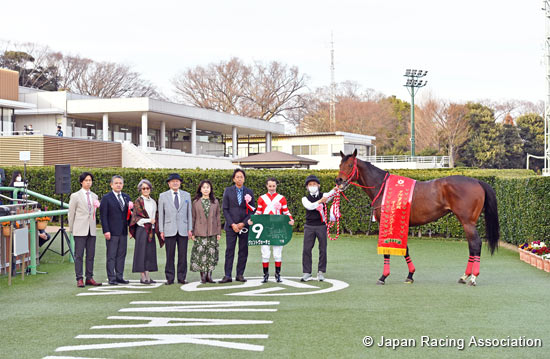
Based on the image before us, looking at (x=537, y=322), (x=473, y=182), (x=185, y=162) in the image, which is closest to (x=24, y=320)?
(x=537, y=322)

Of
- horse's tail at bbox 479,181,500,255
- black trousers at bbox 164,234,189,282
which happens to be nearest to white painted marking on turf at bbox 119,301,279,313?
black trousers at bbox 164,234,189,282

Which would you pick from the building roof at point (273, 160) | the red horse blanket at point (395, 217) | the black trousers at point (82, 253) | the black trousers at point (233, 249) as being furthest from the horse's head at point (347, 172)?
the building roof at point (273, 160)

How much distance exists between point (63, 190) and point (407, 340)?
910 centimetres

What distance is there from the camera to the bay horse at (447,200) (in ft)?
32.4

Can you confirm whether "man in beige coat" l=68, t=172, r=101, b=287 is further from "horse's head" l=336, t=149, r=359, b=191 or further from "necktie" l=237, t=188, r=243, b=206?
"horse's head" l=336, t=149, r=359, b=191

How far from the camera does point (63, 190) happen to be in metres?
13.2

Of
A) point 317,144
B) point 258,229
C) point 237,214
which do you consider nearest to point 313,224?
point 258,229

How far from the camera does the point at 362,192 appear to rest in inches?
734

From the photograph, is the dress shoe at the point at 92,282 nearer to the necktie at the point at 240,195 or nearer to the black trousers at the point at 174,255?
the black trousers at the point at 174,255

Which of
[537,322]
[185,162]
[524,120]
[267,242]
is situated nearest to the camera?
[537,322]

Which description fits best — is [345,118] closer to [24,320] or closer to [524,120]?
[524,120]

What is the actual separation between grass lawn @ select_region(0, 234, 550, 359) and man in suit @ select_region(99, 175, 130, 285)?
0.68 m

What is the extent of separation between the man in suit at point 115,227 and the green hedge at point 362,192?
8023mm

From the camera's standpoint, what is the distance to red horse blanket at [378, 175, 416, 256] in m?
9.84
